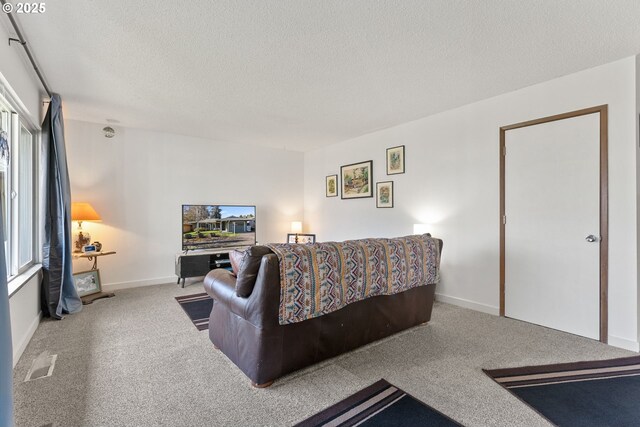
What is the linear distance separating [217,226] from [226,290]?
10.7 ft

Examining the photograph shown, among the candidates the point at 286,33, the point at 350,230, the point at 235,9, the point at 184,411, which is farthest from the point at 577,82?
the point at 184,411

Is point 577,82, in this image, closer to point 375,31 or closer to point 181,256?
point 375,31

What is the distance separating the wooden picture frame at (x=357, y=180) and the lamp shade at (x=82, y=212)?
373 centimetres

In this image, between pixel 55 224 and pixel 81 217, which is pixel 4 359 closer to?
pixel 55 224

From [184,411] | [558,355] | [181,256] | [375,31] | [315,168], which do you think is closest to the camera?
[184,411]

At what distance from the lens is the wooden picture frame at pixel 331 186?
568 centimetres

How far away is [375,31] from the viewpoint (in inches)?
86.7

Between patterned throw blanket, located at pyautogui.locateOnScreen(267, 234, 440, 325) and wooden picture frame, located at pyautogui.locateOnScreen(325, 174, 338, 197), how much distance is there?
288 cm

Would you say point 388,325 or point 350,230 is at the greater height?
point 350,230

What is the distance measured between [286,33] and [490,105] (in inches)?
99.2

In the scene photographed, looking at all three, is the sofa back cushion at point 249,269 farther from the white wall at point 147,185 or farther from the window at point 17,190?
the white wall at point 147,185

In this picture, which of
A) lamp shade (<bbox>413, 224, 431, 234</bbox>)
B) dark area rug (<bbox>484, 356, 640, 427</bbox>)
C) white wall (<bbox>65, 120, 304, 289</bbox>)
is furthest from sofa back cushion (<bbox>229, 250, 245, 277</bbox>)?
white wall (<bbox>65, 120, 304, 289</bbox>)

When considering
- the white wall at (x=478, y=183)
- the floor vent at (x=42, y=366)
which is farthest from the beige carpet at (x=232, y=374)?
the white wall at (x=478, y=183)

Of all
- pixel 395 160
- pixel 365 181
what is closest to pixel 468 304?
pixel 395 160
